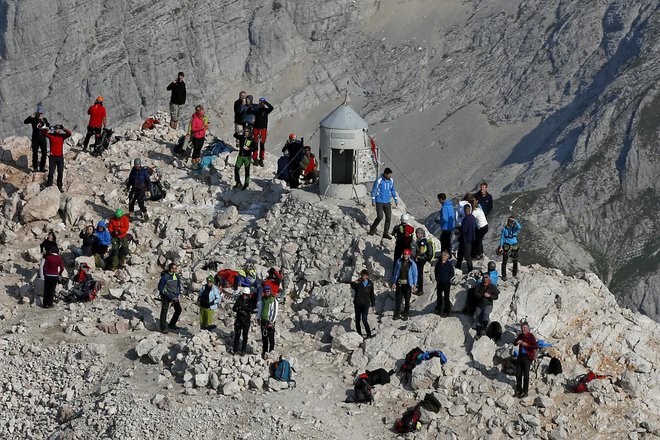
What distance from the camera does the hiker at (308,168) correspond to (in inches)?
1351

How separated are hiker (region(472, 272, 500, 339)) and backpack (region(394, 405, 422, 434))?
10.4 ft

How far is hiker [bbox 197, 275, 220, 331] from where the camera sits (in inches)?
1104

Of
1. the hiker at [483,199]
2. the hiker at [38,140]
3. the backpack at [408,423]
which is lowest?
the backpack at [408,423]

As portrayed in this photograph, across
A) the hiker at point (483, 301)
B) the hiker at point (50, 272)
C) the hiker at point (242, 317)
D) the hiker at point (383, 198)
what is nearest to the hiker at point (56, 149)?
the hiker at point (50, 272)

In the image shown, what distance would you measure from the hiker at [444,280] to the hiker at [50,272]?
32.7ft

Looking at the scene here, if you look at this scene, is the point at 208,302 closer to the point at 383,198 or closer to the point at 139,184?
the point at 383,198

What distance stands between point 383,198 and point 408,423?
24.6 feet

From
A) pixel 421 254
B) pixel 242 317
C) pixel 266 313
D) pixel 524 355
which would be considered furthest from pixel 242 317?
pixel 524 355

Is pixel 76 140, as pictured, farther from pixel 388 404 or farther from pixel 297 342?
pixel 388 404

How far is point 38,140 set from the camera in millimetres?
35344

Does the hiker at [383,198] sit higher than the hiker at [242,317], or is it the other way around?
the hiker at [383,198]

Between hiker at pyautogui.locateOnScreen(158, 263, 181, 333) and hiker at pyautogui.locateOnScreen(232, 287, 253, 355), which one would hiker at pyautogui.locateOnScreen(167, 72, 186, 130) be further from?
hiker at pyautogui.locateOnScreen(232, 287, 253, 355)

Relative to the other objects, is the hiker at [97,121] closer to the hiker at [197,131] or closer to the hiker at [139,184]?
the hiker at [197,131]

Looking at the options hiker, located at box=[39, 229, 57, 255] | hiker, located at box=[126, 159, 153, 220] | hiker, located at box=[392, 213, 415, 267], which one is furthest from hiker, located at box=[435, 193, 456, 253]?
hiker, located at box=[39, 229, 57, 255]
